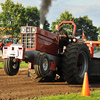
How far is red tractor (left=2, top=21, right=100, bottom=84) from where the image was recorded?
7445 mm

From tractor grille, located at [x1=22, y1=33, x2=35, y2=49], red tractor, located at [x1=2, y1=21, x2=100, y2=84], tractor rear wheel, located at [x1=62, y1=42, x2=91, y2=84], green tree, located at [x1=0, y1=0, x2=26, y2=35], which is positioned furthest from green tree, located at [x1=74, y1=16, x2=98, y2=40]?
tractor grille, located at [x1=22, y1=33, x2=35, y2=49]

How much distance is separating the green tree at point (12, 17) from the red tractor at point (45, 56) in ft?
126

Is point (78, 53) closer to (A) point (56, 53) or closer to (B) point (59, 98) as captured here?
(A) point (56, 53)

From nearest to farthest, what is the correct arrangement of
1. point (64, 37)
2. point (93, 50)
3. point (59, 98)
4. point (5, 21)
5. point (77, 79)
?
point (59, 98)
point (77, 79)
point (64, 37)
point (93, 50)
point (5, 21)

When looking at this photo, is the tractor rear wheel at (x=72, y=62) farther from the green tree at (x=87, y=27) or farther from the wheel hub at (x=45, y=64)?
the green tree at (x=87, y=27)

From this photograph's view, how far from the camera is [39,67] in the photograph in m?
7.41

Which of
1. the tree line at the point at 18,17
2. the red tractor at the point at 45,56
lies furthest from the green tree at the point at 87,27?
the red tractor at the point at 45,56

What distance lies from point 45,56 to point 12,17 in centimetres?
4187

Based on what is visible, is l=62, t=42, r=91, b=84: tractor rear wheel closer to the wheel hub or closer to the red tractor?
the red tractor

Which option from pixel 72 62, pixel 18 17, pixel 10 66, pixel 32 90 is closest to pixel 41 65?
pixel 32 90

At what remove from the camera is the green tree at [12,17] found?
156 feet

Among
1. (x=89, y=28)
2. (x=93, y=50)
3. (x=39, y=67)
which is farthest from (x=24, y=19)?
(x=39, y=67)

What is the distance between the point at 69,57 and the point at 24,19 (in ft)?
139

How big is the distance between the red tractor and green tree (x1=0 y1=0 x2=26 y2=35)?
38.5 metres
